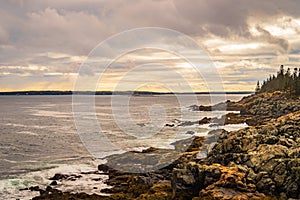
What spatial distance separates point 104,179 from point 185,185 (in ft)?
36.6

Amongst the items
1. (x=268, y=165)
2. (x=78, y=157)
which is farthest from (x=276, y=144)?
(x=78, y=157)

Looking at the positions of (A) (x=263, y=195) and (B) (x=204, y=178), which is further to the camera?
(B) (x=204, y=178)

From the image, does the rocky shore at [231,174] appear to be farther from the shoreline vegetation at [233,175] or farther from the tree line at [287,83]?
the tree line at [287,83]

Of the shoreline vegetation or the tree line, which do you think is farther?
the tree line

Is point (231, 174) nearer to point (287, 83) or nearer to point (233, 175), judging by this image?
point (233, 175)

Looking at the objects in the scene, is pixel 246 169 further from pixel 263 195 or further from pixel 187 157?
pixel 187 157

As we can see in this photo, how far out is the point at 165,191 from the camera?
24.0 meters

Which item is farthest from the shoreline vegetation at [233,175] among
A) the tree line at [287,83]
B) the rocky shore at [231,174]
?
the tree line at [287,83]

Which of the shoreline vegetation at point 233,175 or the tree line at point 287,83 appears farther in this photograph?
the tree line at point 287,83

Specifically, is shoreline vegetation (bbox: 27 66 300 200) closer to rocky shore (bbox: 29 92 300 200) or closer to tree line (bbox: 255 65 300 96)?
rocky shore (bbox: 29 92 300 200)

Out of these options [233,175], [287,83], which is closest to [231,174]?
[233,175]

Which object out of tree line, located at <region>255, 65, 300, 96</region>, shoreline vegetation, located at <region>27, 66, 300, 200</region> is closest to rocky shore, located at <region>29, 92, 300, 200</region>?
shoreline vegetation, located at <region>27, 66, 300, 200</region>

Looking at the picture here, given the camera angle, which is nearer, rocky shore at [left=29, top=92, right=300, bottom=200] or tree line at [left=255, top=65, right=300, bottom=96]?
rocky shore at [left=29, top=92, right=300, bottom=200]

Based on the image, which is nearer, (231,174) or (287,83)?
(231,174)
